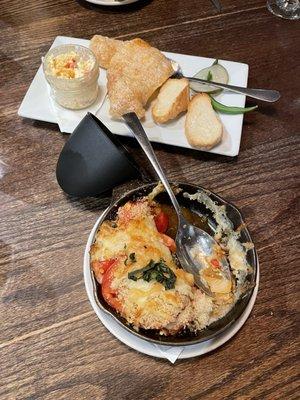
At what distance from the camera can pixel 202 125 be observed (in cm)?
133

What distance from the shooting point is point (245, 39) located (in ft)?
5.50

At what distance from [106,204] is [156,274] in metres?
0.35

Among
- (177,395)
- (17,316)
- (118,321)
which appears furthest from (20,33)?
(177,395)

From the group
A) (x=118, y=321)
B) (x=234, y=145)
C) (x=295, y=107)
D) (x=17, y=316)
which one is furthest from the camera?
(x=295, y=107)

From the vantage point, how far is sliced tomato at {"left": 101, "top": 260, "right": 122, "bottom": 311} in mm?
986

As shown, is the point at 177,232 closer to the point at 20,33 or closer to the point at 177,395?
the point at 177,395

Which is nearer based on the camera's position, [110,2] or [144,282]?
[144,282]

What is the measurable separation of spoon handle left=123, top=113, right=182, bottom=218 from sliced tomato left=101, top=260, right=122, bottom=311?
232mm

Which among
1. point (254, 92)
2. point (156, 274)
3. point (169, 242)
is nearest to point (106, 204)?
point (169, 242)

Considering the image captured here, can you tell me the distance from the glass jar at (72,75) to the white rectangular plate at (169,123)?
5 cm

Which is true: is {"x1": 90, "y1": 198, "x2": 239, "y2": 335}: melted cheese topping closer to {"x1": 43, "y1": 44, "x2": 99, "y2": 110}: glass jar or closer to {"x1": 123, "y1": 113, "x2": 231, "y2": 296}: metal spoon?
{"x1": 123, "y1": 113, "x2": 231, "y2": 296}: metal spoon

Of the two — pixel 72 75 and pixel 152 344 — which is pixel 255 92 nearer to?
pixel 72 75

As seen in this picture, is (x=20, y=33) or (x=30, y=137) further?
(x=20, y=33)

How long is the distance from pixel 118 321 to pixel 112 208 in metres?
0.28
